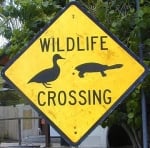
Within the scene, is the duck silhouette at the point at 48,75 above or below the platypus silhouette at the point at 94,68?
below

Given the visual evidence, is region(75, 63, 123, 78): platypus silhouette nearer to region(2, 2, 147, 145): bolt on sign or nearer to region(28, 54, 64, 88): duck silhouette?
region(2, 2, 147, 145): bolt on sign

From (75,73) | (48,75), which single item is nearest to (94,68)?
(75,73)

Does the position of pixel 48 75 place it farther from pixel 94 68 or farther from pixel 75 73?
pixel 94 68

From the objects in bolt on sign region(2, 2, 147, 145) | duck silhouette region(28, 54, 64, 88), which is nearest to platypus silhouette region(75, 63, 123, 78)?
bolt on sign region(2, 2, 147, 145)

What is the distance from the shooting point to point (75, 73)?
371 cm

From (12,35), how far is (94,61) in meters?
2.94

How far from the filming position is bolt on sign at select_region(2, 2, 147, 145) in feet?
12.0

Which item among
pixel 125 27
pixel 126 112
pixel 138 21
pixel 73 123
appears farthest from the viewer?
pixel 126 112

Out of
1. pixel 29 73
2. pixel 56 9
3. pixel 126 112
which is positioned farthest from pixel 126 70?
pixel 56 9

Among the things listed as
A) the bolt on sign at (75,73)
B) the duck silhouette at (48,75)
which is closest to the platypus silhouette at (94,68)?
the bolt on sign at (75,73)

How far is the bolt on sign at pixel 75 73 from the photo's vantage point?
3648mm

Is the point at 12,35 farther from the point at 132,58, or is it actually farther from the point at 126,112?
the point at 132,58

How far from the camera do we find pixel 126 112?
5.36 m

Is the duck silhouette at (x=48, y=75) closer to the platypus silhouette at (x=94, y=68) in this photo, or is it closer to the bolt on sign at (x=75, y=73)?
the bolt on sign at (x=75, y=73)
